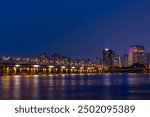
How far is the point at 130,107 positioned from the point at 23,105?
14.9 feet

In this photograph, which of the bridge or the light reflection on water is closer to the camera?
the light reflection on water

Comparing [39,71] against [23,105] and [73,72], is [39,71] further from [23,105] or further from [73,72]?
[23,105]

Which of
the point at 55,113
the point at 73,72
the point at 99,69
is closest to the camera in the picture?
the point at 55,113

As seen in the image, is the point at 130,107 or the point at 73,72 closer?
the point at 130,107

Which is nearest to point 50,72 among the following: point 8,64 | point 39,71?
point 39,71

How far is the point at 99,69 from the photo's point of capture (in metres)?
193

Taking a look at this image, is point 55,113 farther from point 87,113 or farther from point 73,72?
point 73,72

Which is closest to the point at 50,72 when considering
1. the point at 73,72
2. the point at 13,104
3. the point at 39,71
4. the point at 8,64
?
the point at 39,71

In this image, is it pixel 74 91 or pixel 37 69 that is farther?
pixel 37 69

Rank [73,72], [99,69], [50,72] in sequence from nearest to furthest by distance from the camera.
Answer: [50,72] < [73,72] < [99,69]

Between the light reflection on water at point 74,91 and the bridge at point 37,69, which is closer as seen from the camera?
the light reflection on water at point 74,91

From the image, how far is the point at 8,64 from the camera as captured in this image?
375 ft

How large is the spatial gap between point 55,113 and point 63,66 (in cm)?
→ 12448

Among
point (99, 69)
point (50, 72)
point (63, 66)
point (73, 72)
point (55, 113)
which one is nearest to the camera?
point (55, 113)
